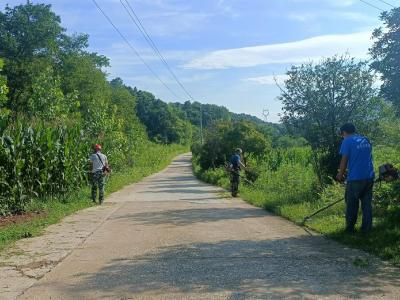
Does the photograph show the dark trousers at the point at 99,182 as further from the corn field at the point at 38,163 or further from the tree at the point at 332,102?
the tree at the point at 332,102

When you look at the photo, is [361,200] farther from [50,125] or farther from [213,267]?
[50,125]

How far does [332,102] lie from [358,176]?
6469 mm

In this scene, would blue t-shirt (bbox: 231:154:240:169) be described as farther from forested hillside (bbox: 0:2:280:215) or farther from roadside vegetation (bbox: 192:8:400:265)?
forested hillside (bbox: 0:2:280:215)

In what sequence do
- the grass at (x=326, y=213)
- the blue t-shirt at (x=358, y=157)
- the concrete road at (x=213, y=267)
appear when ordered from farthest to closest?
1. the blue t-shirt at (x=358, y=157)
2. the grass at (x=326, y=213)
3. the concrete road at (x=213, y=267)

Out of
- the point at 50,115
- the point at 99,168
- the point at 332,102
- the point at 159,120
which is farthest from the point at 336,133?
the point at 159,120

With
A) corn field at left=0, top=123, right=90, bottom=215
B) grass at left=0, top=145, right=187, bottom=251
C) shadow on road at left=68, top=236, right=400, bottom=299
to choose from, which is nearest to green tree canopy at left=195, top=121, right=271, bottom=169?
grass at left=0, top=145, right=187, bottom=251

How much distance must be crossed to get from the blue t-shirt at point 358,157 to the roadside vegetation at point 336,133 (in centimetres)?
80

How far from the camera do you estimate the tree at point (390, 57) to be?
26.2 feet

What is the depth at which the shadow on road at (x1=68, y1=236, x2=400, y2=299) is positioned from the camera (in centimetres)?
554

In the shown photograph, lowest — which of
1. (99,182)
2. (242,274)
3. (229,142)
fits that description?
(242,274)

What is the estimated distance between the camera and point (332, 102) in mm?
14359

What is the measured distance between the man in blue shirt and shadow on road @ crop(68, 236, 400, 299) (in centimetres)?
→ 120

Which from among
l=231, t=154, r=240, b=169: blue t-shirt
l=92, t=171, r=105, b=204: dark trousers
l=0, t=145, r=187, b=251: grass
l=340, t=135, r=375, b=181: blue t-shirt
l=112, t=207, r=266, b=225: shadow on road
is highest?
l=340, t=135, r=375, b=181: blue t-shirt

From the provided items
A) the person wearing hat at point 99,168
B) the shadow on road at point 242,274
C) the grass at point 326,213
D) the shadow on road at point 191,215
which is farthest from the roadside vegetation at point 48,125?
the grass at point 326,213
